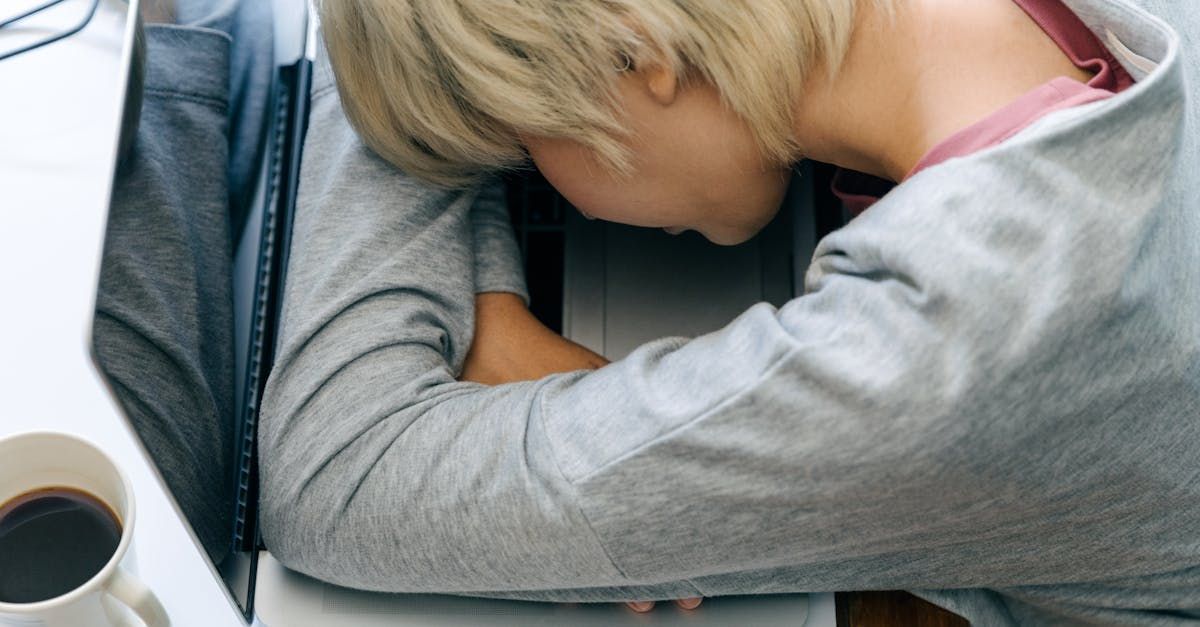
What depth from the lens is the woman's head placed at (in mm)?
601

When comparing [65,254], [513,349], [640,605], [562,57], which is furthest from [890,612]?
[65,254]

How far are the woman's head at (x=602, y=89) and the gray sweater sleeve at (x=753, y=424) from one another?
9 centimetres

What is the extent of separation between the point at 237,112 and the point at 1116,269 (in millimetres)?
563

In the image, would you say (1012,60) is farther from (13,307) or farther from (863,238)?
(13,307)

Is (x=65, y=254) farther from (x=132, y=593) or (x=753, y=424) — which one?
(x=753, y=424)

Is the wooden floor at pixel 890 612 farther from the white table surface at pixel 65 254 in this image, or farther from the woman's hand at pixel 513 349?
the white table surface at pixel 65 254

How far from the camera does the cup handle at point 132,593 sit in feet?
1.96

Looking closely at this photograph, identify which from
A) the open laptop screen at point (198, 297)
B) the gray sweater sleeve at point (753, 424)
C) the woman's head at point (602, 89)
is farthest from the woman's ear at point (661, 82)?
the open laptop screen at point (198, 297)

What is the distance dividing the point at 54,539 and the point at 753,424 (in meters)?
0.40

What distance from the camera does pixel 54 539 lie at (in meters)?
0.64

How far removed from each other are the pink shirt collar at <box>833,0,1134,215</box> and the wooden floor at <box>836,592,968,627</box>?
29 centimetres

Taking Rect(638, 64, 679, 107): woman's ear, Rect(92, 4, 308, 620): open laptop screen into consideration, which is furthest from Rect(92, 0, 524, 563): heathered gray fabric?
Rect(638, 64, 679, 107): woman's ear

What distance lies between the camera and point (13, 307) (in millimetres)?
A: 808

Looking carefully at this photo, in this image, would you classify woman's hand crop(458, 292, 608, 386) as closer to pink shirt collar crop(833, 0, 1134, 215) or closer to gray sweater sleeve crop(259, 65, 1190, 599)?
gray sweater sleeve crop(259, 65, 1190, 599)
